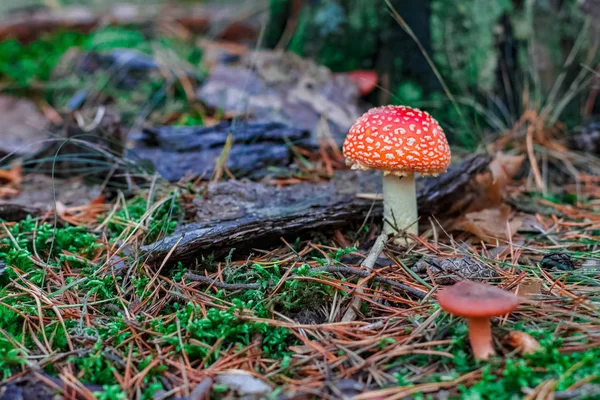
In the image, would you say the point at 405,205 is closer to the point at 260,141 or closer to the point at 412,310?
the point at 412,310

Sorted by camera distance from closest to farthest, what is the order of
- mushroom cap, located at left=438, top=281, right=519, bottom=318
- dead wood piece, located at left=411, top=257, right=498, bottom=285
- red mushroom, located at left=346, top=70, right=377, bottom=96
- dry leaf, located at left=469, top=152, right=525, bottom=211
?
mushroom cap, located at left=438, top=281, right=519, bottom=318
dead wood piece, located at left=411, top=257, right=498, bottom=285
dry leaf, located at left=469, top=152, right=525, bottom=211
red mushroom, located at left=346, top=70, right=377, bottom=96

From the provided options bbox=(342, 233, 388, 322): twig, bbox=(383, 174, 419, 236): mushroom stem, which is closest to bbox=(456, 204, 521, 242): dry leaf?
bbox=(383, 174, 419, 236): mushroom stem

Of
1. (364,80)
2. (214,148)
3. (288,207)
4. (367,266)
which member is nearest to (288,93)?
(364,80)

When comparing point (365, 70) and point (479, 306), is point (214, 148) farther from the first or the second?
point (479, 306)

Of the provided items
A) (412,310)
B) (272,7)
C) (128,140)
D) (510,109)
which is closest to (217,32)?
(272,7)

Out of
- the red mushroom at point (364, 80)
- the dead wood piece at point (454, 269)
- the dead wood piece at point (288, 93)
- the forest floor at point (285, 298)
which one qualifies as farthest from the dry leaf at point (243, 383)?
the red mushroom at point (364, 80)

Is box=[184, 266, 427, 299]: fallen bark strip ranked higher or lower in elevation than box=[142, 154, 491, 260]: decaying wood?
lower

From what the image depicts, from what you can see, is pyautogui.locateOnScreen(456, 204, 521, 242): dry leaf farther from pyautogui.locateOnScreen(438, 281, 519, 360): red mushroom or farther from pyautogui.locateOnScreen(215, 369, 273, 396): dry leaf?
pyautogui.locateOnScreen(215, 369, 273, 396): dry leaf
